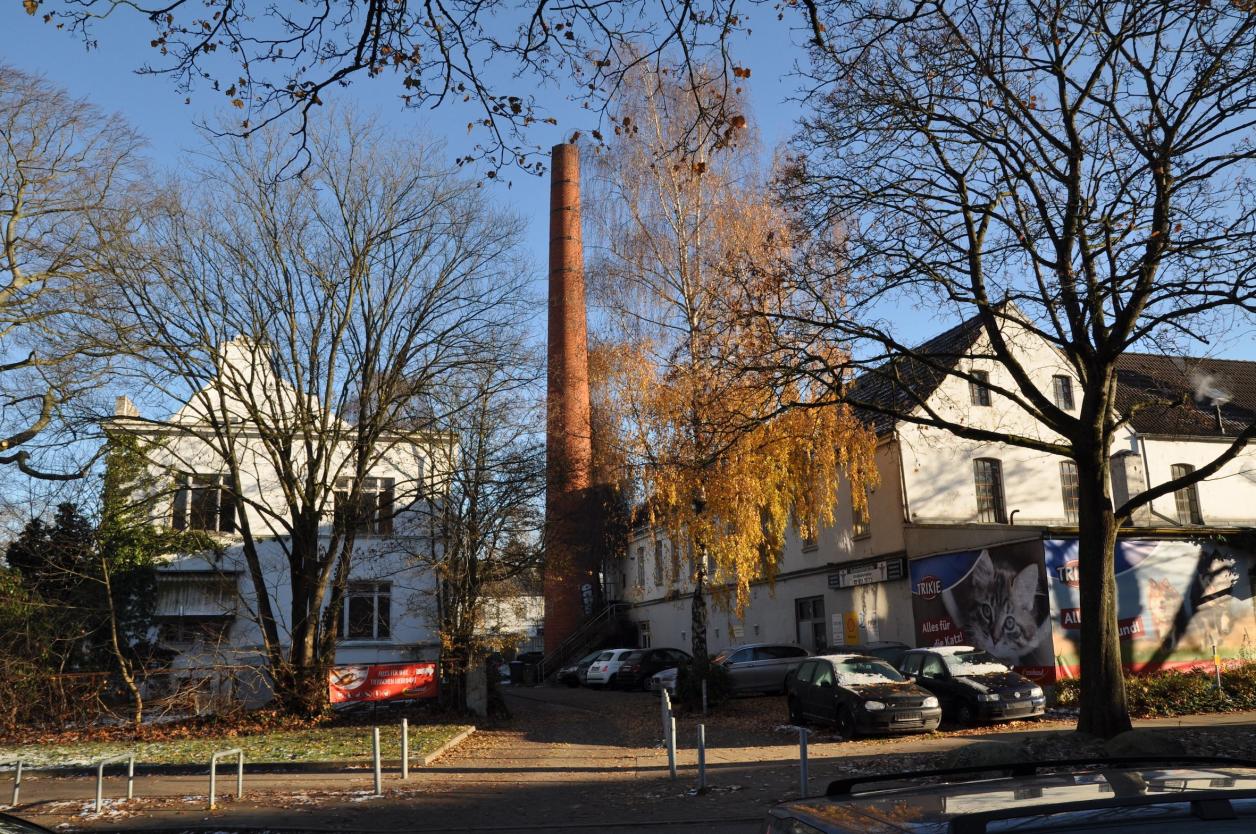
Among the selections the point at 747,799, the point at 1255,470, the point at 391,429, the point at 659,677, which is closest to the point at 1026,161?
the point at 747,799

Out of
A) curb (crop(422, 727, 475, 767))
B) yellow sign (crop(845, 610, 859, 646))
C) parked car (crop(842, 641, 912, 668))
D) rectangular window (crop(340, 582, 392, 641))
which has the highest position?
rectangular window (crop(340, 582, 392, 641))

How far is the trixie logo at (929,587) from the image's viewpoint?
2730 cm

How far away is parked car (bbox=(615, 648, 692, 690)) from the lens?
119ft

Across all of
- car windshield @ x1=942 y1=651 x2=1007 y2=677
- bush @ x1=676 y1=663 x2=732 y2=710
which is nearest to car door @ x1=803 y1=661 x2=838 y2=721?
car windshield @ x1=942 y1=651 x2=1007 y2=677

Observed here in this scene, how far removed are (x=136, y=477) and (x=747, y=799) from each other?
17.8 m

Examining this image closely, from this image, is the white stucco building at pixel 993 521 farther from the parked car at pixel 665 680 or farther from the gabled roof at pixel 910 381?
the parked car at pixel 665 680

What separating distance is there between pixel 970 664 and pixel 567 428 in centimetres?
1180

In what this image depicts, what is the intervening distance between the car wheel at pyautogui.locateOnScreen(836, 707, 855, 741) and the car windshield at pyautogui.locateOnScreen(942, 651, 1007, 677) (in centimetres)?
299

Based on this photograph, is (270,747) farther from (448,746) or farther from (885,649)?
(885,649)

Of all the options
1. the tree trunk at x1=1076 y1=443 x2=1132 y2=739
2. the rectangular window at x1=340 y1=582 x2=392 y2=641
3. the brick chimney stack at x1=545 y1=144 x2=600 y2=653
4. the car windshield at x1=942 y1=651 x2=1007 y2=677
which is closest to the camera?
the tree trunk at x1=1076 y1=443 x2=1132 y2=739

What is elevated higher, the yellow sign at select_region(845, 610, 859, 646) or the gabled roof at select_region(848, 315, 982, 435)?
the gabled roof at select_region(848, 315, 982, 435)

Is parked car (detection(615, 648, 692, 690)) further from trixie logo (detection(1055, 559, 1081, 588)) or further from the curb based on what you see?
the curb

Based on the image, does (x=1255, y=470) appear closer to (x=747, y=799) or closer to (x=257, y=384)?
(x=747, y=799)

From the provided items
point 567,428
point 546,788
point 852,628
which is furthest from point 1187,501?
point 546,788
